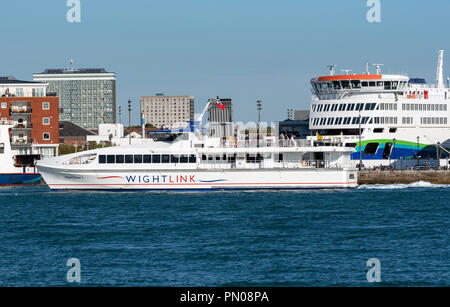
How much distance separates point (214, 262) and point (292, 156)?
31.3 metres

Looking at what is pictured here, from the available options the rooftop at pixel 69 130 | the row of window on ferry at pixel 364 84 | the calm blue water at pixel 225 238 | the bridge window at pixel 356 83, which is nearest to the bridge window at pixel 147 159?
the calm blue water at pixel 225 238

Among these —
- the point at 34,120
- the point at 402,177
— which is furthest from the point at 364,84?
the point at 34,120

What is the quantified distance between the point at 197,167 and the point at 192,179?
1.00 metres

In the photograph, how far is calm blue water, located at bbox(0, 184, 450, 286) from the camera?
83.1 ft

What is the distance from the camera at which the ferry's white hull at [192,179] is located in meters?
56.6

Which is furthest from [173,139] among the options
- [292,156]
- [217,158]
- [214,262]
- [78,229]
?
[214,262]

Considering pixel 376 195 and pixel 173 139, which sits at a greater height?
pixel 173 139

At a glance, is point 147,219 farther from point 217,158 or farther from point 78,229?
point 217,158

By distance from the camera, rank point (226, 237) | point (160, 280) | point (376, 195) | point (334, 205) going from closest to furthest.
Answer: point (160, 280) → point (226, 237) → point (334, 205) → point (376, 195)

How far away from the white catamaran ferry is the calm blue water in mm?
1729

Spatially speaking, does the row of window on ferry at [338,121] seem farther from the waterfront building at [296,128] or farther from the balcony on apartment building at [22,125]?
the balcony on apartment building at [22,125]

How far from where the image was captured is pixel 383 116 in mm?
78438

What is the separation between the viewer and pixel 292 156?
191 ft

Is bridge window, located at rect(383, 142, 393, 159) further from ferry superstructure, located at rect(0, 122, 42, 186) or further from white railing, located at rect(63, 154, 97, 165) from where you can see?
ferry superstructure, located at rect(0, 122, 42, 186)
